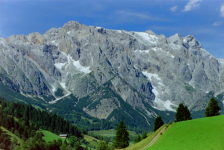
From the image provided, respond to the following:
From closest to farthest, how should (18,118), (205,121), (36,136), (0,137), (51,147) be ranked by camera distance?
1. (205,121)
2. (0,137)
3. (51,147)
4. (36,136)
5. (18,118)

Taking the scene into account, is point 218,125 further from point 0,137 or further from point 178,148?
point 0,137

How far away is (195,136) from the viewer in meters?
65.3

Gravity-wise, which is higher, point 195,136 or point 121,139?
point 195,136

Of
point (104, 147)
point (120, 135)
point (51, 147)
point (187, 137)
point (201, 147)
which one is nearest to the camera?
point (201, 147)

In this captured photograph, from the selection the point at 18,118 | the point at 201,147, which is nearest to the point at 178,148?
the point at 201,147

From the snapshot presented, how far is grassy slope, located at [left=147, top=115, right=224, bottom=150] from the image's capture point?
59188 millimetres

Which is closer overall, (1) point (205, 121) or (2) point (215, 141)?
(2) point (215, 141)

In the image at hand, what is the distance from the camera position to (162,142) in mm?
68500

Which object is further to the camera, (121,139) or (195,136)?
(121,139)

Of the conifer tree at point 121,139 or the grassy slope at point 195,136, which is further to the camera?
the conifer tree at point 121,139

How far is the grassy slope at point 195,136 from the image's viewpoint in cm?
5919

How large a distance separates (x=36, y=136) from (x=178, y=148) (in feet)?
423

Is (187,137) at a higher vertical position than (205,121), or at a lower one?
lower

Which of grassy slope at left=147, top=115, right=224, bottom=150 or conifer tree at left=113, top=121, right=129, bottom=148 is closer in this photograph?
grassy slope at left=147, top=115, right=224, bottom=150
